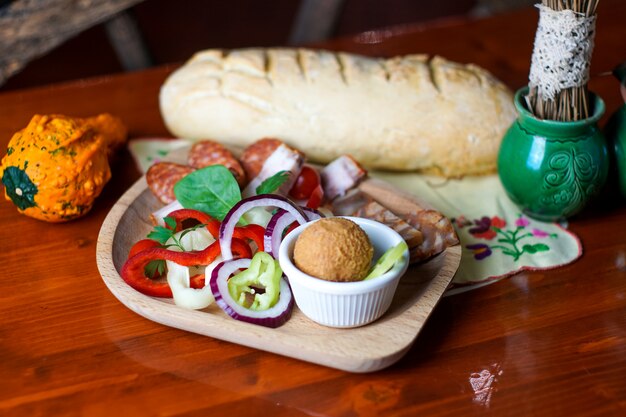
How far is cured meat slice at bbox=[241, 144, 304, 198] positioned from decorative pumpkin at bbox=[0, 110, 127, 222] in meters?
0.39

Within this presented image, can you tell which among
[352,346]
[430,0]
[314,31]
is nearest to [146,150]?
[352,346]

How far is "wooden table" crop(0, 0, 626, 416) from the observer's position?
1.38 m

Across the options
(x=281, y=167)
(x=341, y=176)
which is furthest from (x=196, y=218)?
(x=341, y=176)

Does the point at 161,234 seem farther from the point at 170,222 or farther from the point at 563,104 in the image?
the point at 563,104

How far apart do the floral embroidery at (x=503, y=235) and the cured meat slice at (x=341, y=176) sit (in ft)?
0.95

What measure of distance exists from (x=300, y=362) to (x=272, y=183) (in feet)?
1.61

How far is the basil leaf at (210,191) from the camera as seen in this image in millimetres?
1741

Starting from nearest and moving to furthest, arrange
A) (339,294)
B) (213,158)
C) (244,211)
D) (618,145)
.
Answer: (339,294)
(244,211)
(618,145)
(213,158)

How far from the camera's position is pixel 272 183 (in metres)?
1.79

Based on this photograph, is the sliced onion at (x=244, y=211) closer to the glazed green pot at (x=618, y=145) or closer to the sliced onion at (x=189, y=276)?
the sliced onion at (x=189, y=276)

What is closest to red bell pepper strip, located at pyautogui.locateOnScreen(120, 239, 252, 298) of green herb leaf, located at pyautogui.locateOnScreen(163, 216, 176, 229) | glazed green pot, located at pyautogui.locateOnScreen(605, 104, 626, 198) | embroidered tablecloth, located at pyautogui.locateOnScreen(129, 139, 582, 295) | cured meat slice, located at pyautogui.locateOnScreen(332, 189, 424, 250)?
green herb leaf, located at pyautogui.locateOnScreen(163, 216, 176, 229)

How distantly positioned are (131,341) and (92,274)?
11.4 inches

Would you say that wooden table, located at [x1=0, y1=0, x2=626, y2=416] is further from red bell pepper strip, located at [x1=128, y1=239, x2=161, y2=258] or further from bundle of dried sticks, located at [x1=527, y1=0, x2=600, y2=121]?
bundle of dried sticks, located at [x1=527, y1=0, x2=600, y2=121]

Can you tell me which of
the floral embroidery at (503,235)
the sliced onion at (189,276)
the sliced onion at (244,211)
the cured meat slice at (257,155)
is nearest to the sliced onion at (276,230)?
the sliced onion at (244,211)
